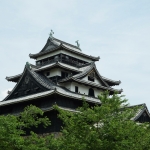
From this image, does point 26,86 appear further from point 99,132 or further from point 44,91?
point 99,132

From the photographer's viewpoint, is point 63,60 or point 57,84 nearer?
point 57,84

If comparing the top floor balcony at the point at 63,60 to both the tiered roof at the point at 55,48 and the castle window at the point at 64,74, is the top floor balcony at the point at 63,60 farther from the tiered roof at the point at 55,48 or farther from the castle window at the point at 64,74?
the castle window at the point at 64,74

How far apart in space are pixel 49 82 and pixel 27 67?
3.24m

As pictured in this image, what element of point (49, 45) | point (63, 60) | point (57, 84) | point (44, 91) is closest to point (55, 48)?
point (63, 60)

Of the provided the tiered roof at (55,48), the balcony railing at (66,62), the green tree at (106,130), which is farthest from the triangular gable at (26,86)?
the green tree at (106,130)

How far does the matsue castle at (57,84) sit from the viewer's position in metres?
31.5

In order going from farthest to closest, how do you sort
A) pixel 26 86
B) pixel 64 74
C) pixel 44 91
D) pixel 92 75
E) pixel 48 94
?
pixel 92 75
pixel 64 74
pixel 26 86
pixel 44 91
pixel 48 94

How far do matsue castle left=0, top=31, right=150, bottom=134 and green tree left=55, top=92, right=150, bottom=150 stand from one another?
12421 millimetres

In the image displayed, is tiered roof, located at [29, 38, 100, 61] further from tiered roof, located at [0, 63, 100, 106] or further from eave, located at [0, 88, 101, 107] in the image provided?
eave, located at [0, 88, 101, 107]

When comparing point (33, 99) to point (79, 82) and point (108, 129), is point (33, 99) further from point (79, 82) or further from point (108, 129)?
point (108, 129)

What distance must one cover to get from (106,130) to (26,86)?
807 inches

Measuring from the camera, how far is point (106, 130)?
1628cm

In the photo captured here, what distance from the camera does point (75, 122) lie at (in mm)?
17328

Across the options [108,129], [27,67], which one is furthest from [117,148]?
[27,67]
